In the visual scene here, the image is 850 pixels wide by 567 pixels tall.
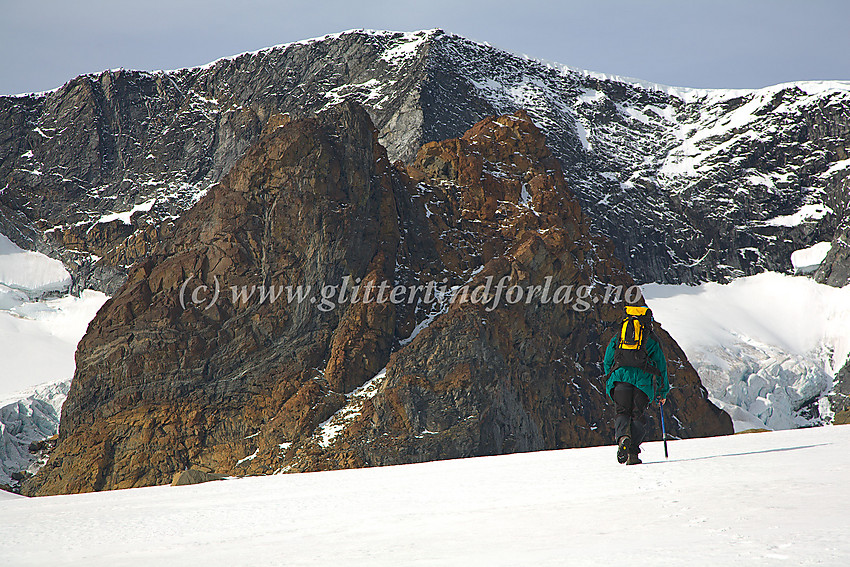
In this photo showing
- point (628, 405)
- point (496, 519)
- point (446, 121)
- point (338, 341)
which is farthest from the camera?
point (446, 121)

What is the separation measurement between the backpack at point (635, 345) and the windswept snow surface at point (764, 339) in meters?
125

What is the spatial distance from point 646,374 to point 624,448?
1137mm

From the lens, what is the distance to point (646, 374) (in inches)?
448

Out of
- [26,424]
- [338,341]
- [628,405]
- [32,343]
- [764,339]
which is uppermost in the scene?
[32,343]

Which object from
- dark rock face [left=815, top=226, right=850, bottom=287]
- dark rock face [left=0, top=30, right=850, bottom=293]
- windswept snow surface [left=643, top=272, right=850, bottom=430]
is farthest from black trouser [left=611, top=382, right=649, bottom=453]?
dark rock face [left=815, top=226, right=850, bottom=287]

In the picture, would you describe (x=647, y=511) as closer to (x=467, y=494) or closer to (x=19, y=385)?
(x=467, y=494)

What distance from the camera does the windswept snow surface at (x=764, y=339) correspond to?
133 metres

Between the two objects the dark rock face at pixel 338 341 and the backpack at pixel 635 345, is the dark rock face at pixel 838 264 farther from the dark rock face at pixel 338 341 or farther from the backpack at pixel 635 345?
the backpack at pixel 635 345

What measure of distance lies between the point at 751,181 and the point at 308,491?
193095 millimetres

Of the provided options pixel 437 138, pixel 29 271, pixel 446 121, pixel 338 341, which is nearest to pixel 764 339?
pixel 446 121

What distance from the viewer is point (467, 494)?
351 inches

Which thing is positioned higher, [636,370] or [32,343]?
[32,343]

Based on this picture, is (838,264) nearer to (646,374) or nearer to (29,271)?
(29,271)

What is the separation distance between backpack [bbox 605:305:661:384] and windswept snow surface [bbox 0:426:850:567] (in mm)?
1332
